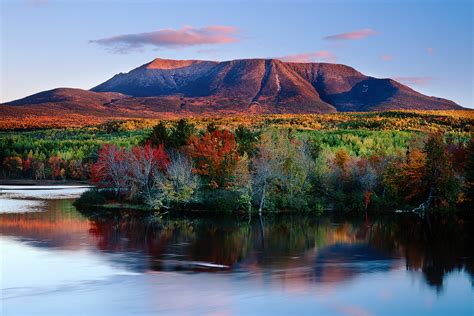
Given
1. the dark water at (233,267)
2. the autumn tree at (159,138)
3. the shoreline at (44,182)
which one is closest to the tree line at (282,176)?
the autumn tree at (159,138)

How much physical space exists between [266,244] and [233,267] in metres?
7.36

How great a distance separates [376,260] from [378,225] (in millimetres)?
13941

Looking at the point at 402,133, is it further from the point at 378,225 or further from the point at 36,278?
the point at 36,278

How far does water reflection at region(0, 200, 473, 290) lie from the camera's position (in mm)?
34719

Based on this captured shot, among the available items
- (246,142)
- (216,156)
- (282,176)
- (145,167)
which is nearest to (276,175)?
(282,176)

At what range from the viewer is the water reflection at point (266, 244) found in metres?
34.7

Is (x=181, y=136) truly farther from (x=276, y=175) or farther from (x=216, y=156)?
(x=276, y=175)

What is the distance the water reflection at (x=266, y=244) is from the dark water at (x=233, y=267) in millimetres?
65

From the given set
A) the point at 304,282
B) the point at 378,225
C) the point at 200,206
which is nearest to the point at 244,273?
the point at 304,282

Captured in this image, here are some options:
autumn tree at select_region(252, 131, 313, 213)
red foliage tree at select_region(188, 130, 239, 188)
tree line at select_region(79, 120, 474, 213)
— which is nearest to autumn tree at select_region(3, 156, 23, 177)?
tree line at select_region(79, 120, 474, 213)

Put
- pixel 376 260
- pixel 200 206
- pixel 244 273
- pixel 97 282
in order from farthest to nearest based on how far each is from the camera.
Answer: pixel 200 206 < pixel 376 260 < pixel 244 273 < pixel 97 282

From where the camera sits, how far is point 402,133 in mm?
118438

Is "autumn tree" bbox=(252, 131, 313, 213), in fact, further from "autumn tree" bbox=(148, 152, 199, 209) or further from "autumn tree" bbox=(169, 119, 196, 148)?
"autumn tree" bbox=(169, 119, 196, 148)

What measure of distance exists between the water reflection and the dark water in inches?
2.6
